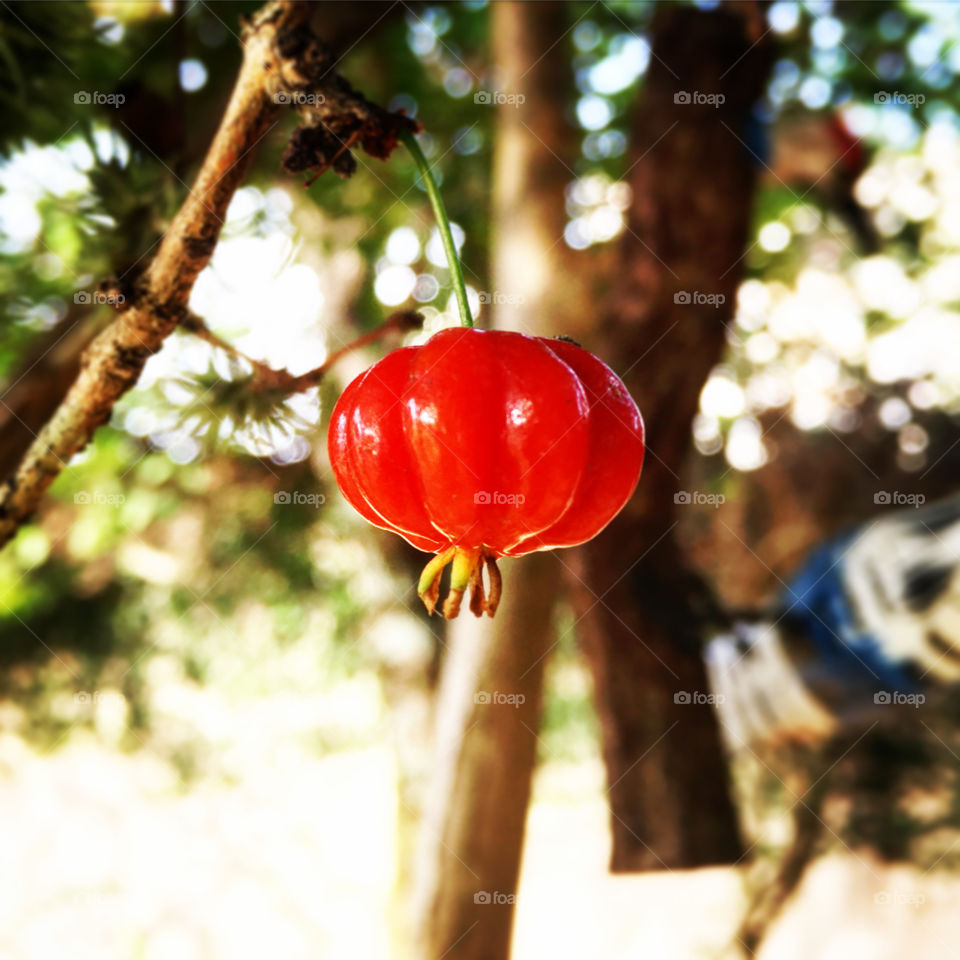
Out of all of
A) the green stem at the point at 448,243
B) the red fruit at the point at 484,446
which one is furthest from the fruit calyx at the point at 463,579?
the green stem at the point at 448,243

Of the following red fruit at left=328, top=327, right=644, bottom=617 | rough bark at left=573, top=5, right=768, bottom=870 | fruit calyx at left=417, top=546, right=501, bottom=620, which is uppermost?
rough bark at left=573, top=5, right=768, bottom=870

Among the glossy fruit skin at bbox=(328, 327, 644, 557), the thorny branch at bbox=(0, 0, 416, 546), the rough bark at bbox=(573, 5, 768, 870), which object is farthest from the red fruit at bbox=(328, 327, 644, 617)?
the rough bark at bbox=(573, 5, 768, 870)

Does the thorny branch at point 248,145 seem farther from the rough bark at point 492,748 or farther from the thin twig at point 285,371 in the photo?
the rough bark at point 492,748

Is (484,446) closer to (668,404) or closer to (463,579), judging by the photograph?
(463,579)

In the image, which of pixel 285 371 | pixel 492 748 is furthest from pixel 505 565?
pixel 285 371

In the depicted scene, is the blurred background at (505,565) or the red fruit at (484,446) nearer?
the red fruit at (484,446)

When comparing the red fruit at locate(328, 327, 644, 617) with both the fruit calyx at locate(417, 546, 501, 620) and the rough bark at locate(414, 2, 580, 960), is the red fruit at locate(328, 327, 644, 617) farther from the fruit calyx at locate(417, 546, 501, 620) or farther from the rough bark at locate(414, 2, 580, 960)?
the rough bark at locate(414, 2, 580, 960)
